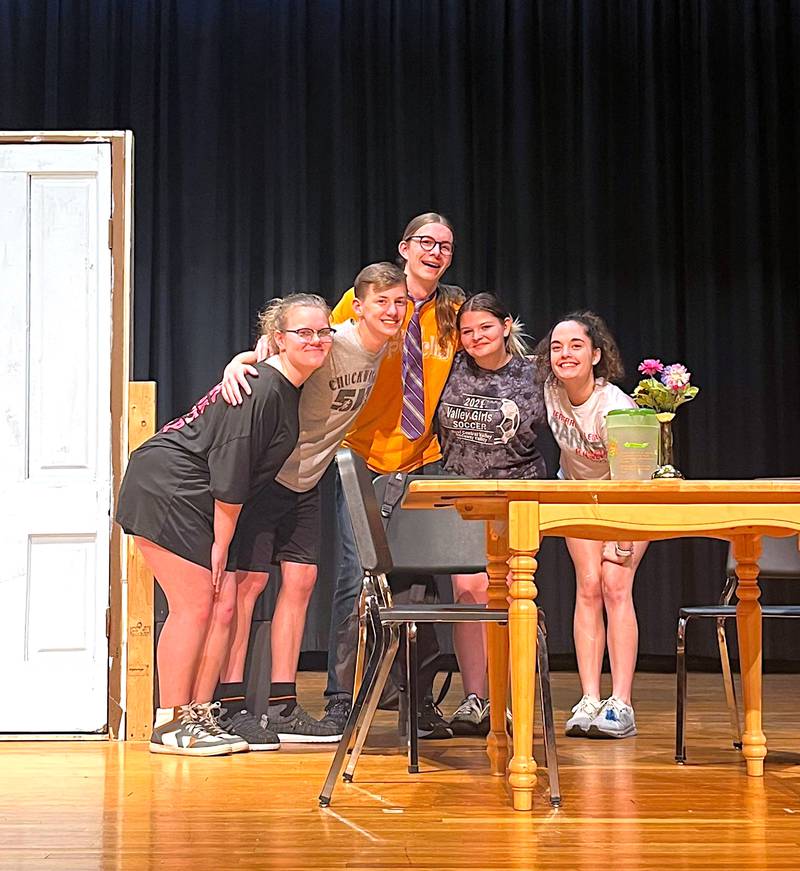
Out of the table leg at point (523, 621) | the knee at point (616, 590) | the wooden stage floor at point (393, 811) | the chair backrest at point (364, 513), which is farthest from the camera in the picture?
the knee at point (616, 590)

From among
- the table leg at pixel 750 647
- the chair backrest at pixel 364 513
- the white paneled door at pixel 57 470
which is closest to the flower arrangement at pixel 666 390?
the table leg at pixel 750 647

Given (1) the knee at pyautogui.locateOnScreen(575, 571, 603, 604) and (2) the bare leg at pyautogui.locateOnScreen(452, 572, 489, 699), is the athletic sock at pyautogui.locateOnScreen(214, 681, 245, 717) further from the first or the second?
(1) the knee at pyautogui.locateOnScreen(575, 571, 603, 604)

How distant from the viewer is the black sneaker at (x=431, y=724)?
3.81 meters

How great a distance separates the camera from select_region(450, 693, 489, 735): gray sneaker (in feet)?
12.8

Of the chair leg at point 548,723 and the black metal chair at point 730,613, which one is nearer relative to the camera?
the chair leg at point 548,723

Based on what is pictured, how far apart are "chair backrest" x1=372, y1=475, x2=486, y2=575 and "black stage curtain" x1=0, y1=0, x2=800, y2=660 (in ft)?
8.53

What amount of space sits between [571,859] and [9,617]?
2276mm

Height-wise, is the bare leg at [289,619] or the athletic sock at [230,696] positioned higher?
the bare leg at [289,619]

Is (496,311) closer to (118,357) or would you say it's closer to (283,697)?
(118,357)

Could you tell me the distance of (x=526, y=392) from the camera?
12.8 ft

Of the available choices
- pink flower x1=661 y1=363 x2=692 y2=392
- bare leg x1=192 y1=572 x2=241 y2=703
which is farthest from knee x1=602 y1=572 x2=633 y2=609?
bare leg x1=192 y1=572 x2=241 y2=703

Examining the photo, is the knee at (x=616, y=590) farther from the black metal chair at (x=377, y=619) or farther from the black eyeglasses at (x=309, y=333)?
the black eyeglasses at (x=309, y=333)

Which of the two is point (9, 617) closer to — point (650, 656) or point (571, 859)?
point (571, 859)

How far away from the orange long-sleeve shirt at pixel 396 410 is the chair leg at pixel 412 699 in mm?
855
